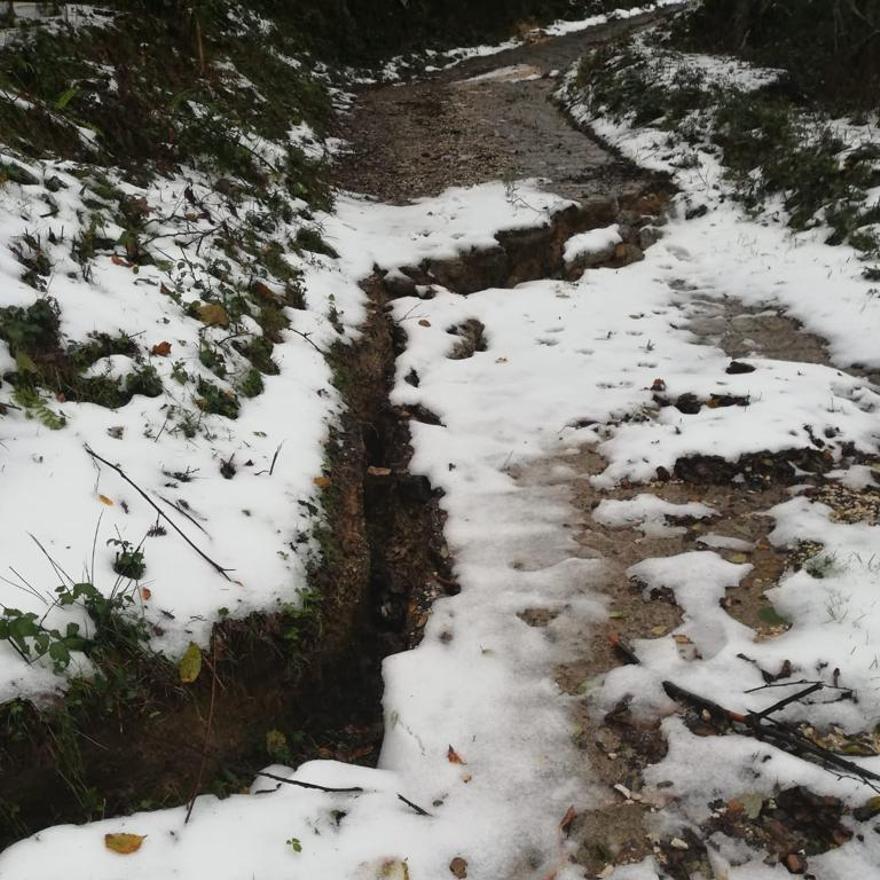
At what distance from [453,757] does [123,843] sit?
140 centimetres

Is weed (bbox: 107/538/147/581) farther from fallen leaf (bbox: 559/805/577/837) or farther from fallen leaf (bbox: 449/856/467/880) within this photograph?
fallen leaf (bbox: 559/805/577/837)

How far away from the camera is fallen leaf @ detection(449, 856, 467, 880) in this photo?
8.58 ft

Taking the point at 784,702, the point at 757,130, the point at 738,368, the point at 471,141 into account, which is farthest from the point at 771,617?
the point at 471,141

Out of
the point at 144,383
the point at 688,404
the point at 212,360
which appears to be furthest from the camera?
the point at 688,404

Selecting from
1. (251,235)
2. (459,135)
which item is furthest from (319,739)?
(459,135)

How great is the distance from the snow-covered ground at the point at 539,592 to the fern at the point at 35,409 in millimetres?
78

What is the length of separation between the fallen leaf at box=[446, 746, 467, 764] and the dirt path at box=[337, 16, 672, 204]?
8.02 metres

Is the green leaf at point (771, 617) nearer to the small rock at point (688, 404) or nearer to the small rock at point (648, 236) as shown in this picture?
the small rock at point (688, 404)

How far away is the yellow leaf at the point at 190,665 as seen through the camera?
9.53 feet

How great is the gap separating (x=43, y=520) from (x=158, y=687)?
0.94 m

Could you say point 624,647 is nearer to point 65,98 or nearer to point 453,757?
point 453,757

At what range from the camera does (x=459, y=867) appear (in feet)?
8.64

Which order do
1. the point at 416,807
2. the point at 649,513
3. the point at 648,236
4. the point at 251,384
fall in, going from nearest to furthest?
the point at 416,807, the point at 649,513, the point at 251,384, the point at 648,236

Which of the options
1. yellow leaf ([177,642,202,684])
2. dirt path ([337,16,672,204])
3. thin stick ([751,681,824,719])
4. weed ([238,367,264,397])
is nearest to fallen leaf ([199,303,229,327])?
weed ([238,367,264,397])
